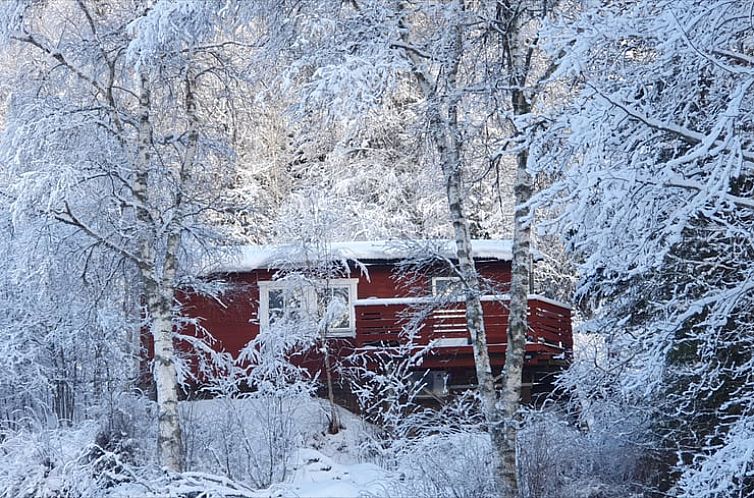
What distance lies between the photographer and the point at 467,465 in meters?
9.81

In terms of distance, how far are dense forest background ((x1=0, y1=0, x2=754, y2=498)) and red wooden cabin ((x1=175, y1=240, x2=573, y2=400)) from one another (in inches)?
50.8

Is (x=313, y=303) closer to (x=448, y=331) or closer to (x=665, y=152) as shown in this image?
(x=448, y=331)

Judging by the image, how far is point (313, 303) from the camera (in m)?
16.1

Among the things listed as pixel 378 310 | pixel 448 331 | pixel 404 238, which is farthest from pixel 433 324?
pixel 404 238

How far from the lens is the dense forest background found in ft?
20.3

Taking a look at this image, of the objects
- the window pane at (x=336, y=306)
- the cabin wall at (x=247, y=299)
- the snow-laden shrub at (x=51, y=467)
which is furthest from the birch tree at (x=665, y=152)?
the cabin wall at (x=247, y=299)

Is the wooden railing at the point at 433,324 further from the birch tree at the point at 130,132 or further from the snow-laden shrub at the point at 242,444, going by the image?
the birch tree at the point at 130,132

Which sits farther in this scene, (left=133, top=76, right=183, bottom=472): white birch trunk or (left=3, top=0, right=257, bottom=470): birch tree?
(left=133, top=76, right=183, bottom=472): white birch trunk

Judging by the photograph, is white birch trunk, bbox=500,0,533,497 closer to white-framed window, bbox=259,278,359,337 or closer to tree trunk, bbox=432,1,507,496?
tree trunk, bbox=432,1,507,496

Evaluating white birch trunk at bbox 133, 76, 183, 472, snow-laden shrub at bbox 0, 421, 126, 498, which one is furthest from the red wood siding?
snow-laden shrub at bbox 0, 421, 126, 498

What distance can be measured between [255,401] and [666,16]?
10.4 meters

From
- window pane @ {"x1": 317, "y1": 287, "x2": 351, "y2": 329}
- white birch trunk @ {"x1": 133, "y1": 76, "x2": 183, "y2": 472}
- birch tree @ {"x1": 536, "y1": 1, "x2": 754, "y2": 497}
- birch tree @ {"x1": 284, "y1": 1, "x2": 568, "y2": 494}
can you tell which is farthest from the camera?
window pane @ {"x1": 317, "y1": 287, "x2": 351, "y2": 329}

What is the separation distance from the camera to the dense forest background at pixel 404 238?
6.19 meters

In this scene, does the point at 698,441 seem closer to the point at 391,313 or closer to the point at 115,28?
the point at 391,313
